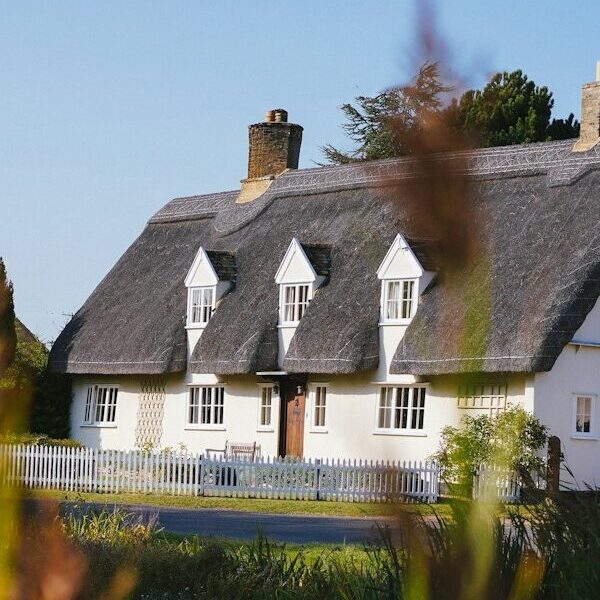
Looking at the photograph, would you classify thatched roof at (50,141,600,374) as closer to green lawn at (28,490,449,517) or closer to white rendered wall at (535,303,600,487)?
white rendered wall at (535,303,600,487)

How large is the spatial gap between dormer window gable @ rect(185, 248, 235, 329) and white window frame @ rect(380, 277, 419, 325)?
19.4 feet

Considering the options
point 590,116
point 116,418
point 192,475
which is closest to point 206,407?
point 116,418

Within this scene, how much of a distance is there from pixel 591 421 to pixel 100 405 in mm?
15247

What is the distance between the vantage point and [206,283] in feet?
113

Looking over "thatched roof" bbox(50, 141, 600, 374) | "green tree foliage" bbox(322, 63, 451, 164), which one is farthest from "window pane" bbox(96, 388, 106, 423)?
"green tree foliage" bbox(322, 63, 451, 164)

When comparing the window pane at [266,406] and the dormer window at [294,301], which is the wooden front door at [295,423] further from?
the dormer window at [294,301]

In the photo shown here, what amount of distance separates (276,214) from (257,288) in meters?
3.47

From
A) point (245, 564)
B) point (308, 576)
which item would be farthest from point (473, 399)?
point (245, 564)

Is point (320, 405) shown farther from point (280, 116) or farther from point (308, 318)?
point (280, 116)

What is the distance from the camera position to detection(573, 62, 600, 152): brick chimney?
28500 mm

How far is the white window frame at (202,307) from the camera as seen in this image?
3416cm

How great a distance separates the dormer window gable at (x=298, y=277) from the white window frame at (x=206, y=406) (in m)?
2.94

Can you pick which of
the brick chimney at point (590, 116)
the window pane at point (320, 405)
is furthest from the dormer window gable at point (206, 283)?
the brick chimney at point (590, 116)

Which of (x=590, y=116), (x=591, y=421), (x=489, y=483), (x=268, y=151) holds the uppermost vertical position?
(x=268, y=151)
